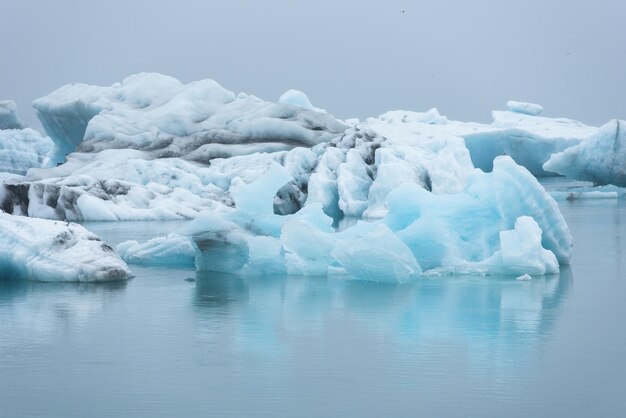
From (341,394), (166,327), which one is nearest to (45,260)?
(166,327)

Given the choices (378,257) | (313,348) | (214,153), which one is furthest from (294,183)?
(313,348)

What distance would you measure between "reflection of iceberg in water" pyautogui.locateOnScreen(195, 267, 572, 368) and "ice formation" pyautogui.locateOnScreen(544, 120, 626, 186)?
13.1 meters

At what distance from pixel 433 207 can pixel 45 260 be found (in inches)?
139

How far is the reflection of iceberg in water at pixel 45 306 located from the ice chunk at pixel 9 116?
31002 millimetres

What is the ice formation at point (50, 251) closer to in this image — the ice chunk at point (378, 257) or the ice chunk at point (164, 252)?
the ice chunk at point (164, 252)

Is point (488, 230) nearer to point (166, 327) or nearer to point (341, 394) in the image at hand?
point (166, 327)

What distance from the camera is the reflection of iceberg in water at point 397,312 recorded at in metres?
6.37

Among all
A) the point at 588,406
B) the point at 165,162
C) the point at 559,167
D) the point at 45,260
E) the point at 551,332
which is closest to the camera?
the point at 588,406

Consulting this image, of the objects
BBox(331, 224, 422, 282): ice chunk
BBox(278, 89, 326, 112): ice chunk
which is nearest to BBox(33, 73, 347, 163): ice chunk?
BBox(278, 89, 326, 112): ice chunk

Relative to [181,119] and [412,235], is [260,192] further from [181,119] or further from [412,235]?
[181,119]

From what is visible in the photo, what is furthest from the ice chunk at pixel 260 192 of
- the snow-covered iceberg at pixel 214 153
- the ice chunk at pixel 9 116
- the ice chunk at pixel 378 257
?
the ice chunk at pixel 9 116

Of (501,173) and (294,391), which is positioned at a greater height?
(501,173)

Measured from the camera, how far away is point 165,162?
1962 cm

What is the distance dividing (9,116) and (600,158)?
77.6 feet
